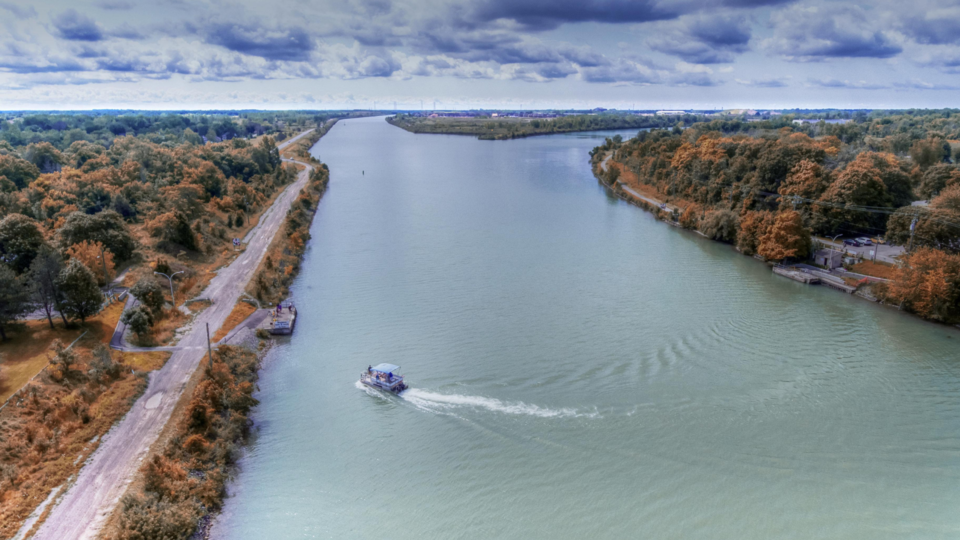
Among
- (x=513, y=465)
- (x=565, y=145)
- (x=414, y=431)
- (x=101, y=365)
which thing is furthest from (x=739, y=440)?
(x=565, y=145)

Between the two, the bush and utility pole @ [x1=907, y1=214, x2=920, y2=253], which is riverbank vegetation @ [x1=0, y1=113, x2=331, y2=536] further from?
utility pole @ [x1=907, y1=214, x2=920, y2=253]

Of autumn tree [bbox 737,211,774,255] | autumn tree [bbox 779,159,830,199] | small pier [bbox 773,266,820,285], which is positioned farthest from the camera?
autumn tree [bbox 779,159,830,199]

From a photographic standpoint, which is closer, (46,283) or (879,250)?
(46,283)

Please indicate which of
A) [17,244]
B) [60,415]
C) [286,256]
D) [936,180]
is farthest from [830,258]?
[17,244]

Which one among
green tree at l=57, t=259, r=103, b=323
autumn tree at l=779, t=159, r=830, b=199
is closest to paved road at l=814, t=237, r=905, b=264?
autumn tree at l=779, t=159, r=830, b=199

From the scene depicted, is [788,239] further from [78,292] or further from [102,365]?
[78,292]

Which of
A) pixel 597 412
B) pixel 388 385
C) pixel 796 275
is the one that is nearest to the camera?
pixel 597 412

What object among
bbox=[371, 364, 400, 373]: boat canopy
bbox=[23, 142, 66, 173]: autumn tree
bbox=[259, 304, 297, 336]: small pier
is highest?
bbox=[23, 142, 66, 173]: autumn tree

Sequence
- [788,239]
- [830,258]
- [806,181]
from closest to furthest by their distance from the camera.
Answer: [830,258] < [788,239] < [806,181]
